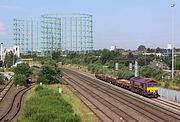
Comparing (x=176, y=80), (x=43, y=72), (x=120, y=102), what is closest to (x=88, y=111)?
(x=120, y=102)

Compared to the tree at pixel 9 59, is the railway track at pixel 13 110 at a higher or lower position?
lower

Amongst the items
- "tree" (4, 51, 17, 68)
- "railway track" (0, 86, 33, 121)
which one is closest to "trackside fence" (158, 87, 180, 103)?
"railway track" (0, 86, 33, 121)

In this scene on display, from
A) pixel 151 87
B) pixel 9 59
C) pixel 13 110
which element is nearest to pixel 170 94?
pixel 151 87

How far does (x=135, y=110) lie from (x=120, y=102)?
7179 mm

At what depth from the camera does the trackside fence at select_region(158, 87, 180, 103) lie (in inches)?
1736

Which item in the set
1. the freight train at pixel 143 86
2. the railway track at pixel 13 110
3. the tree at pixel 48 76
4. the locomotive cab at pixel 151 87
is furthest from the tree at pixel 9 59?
the locomotive cab at pixel 151 87

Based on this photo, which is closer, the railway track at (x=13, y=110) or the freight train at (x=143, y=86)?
the railway track at (x=13, y=110)

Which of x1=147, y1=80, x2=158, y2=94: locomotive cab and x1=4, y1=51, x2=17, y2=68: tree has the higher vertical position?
x1=4, y1=51, x2=17, y2=68: tree

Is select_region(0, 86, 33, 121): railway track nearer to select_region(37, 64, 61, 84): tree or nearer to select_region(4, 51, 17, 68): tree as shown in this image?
select_region(37, 64, 61, 84): tree

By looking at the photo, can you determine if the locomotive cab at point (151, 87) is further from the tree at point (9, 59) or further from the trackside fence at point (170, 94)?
the tree at point (9, 59)

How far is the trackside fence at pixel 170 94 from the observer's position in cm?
Result: 4409

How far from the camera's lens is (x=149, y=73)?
256 ft

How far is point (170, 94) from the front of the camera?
4641 centimetres

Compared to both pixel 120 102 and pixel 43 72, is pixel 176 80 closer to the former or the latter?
pixel 120 102
